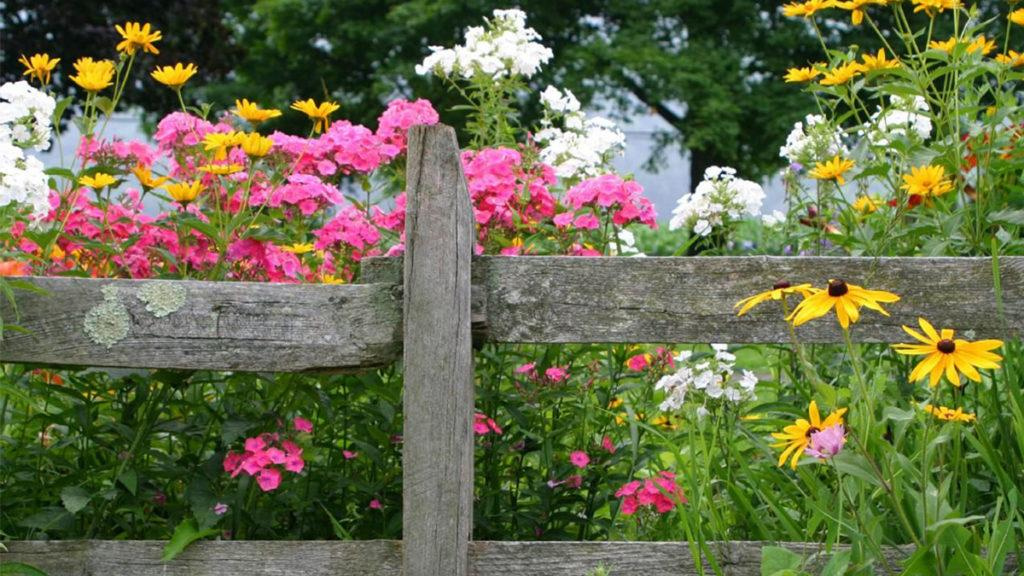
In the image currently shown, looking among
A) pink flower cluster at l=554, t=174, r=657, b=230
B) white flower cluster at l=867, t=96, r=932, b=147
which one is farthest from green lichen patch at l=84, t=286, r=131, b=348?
white flower cluster at l=867, t=96, r=932, b=147

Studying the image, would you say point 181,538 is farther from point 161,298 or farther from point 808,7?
point 808,7

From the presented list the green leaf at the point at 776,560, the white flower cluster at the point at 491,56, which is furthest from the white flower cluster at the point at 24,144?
the green leaf at the point at 776,560

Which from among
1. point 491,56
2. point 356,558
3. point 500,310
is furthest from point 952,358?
point 491,56

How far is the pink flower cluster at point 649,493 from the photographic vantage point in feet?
8.15

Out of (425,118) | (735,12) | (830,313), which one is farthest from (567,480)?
(735,12)

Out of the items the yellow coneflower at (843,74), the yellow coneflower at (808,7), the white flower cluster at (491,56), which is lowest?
the yellow coneflower at (843,74)

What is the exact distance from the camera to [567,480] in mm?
2564

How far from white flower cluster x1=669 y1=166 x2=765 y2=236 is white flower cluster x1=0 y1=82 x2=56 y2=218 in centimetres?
141

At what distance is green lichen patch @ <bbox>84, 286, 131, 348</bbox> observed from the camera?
2143 mm

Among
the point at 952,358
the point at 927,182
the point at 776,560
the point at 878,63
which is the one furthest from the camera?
the point at 878,63

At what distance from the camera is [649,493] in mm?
2488

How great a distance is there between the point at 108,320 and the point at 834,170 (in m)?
1.59

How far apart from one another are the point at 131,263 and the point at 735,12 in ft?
44.6

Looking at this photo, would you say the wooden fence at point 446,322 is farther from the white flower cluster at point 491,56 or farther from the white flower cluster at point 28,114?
the white flower cluster at point 491,56
